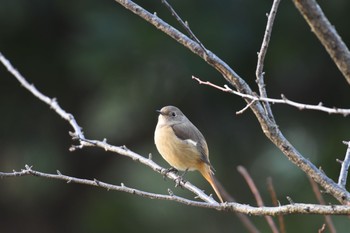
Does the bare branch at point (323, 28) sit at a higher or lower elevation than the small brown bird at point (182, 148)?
lower

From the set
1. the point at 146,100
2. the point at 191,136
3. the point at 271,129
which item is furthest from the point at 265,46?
the point at 146,100

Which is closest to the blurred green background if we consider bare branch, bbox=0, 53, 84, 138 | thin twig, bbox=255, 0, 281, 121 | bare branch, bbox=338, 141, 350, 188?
bare branch, bbox=0, 53, 84, 138

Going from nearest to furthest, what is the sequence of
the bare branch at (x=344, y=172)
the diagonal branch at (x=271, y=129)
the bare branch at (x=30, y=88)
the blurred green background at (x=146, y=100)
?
1. the diagonal branch at (x=271, y=129)
2. the bare branch at (x=344, y=172)
3. the bare branch at (x=30, y=88)
4. the blurred green background at (x=146, y=100)

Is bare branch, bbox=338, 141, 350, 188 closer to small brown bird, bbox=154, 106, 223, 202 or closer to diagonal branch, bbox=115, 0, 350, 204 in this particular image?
diagonal branch, bbox=115, 0, 350, 204

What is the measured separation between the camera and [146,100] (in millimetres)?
7754

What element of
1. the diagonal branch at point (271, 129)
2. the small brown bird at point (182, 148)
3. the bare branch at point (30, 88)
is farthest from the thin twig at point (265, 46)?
the small brown bird at point (182, 148)

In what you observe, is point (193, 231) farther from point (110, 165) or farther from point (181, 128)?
point (181, 128)

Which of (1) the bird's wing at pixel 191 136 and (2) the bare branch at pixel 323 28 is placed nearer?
(2) the bare branch at pixel 323 28

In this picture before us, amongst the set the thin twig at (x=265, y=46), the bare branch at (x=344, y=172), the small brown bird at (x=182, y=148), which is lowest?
the bare branch at (x=344, y=172)

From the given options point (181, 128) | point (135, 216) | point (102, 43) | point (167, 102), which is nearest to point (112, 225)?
point (135, 216)

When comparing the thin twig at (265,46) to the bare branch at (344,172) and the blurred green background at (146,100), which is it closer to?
the bare branch at (344,172)

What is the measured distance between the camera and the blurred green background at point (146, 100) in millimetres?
7215

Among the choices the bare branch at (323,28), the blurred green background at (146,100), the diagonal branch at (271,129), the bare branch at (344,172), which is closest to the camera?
the bare branch at (323,28)

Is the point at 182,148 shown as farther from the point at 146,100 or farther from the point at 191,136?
the point at 146,100
